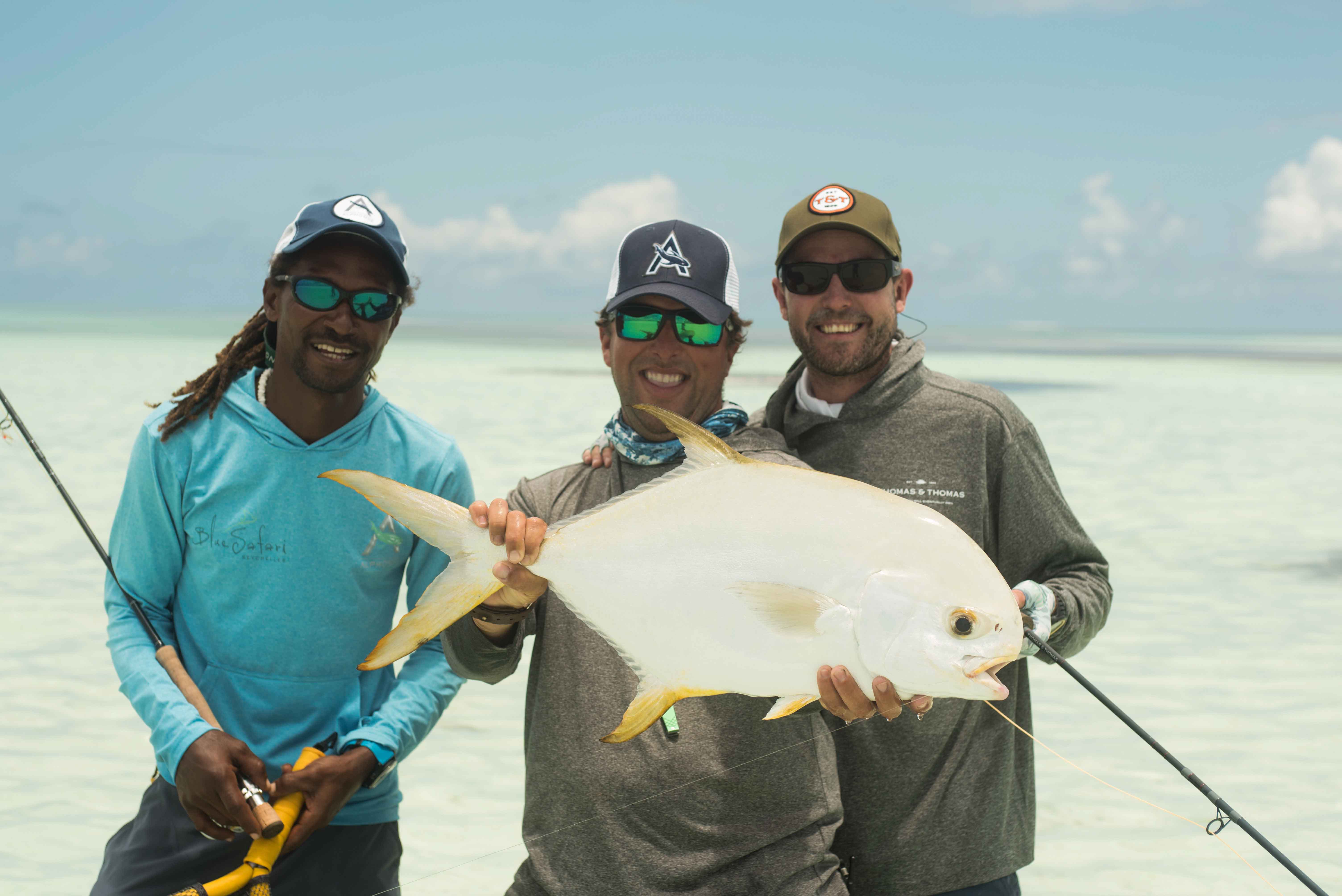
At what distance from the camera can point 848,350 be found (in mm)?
2639

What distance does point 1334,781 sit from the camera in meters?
5.41

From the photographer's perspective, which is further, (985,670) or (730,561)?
(730,561)

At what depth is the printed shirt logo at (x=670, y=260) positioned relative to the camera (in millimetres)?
2311

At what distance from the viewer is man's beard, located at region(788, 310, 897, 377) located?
2.63 metres

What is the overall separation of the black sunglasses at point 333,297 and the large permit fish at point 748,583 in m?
0.79

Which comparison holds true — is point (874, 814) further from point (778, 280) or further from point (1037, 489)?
point (778, 280)

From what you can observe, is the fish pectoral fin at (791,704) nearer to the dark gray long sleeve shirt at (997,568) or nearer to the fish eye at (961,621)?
the fish eye at (961,621)

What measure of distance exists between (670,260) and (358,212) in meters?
0.82

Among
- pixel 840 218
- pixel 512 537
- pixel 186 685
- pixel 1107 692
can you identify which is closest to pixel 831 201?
pixel 840 218

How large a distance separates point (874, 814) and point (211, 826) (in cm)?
149

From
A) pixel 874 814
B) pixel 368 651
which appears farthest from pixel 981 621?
pixel 368 651

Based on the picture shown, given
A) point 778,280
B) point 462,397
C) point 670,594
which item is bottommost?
point 462,397

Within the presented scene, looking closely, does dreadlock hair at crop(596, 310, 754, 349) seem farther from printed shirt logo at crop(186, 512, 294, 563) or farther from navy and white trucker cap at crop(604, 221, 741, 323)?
printed shirt logo at crop(186, 512, 294, 563)

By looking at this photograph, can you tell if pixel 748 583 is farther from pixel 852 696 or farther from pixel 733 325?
pixel 733 325
